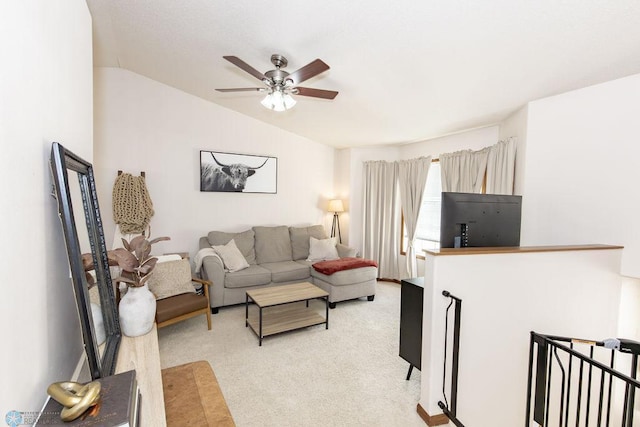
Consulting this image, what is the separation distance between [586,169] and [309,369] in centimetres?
315

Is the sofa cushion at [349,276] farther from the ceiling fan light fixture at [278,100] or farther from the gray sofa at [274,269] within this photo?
the ceiling fan light fixture at [278,100]

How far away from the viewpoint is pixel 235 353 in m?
2.72

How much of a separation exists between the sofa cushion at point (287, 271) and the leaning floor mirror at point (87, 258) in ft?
8.46

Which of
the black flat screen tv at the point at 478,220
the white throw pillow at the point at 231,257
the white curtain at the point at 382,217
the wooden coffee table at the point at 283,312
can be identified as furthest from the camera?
the white curtain at the point at 382,217

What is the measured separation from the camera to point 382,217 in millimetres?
5082

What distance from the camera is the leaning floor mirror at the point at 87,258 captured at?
36.1 inches

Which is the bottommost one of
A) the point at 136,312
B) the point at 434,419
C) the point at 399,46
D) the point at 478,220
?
the point at 434,419

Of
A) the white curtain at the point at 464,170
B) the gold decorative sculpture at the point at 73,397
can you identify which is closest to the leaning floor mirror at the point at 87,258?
the gold decorative sculpture at the point at 73,397

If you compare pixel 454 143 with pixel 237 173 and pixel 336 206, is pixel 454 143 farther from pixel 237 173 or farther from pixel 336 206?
pixel 237 173

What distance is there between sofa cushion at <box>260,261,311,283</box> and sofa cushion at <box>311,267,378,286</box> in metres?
0.17

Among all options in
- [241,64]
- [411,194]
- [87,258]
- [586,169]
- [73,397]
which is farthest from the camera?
[411,194]

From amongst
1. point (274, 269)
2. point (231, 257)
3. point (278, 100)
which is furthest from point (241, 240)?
point (278, 100)

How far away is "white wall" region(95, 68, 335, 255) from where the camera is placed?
368cm

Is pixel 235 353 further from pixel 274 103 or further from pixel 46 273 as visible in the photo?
pixel 274 103
